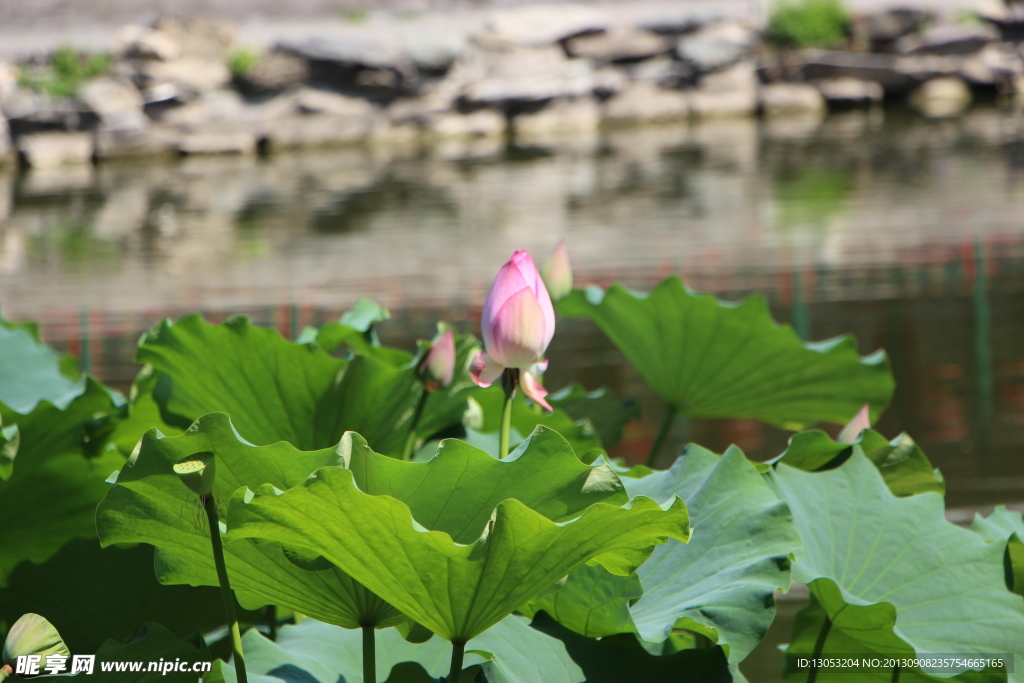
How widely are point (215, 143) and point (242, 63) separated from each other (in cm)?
146

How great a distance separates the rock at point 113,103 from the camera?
13404 mm

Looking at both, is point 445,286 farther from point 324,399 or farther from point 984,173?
point 984,173

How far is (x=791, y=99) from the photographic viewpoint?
14938mm

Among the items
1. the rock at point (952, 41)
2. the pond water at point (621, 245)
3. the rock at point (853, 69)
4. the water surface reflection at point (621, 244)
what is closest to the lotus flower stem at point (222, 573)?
the pond water at point (621, 245)

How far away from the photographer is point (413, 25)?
16.8 m

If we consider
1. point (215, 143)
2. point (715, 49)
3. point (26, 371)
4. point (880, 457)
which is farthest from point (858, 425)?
point (715, 49)

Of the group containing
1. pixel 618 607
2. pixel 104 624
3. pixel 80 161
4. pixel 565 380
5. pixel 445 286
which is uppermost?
pixel 618 607

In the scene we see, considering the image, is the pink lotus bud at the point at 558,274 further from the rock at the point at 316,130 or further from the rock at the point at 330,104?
the rock at the point at 330,104

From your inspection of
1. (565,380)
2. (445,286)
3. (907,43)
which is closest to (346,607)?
(565,380)

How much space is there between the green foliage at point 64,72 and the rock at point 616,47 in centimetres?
677

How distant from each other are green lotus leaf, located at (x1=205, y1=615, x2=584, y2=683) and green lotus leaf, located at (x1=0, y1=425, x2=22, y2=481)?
1.18 ft

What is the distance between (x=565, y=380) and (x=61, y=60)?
42.0 ft

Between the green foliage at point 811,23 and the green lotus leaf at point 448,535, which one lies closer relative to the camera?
the green lotus leaf at point 448,535

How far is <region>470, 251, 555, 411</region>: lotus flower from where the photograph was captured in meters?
0.93
